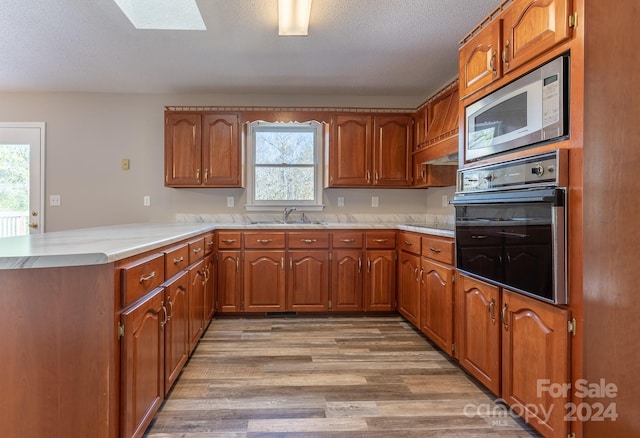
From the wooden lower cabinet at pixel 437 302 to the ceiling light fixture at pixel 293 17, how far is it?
185 cm

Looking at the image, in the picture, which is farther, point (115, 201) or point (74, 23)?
point (115, 201)

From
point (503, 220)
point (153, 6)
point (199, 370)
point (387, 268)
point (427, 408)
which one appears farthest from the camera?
point (387, 268)

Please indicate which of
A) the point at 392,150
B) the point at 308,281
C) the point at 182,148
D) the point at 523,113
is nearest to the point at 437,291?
the point at 308,281

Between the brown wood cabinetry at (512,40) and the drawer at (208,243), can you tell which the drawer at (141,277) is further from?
the brown wood cabinetry at (512,40)

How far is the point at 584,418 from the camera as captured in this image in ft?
4.09

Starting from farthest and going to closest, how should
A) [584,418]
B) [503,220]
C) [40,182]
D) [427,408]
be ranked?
[40,182], [427,408], [503,220], [584,418]

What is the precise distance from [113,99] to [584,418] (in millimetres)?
4512

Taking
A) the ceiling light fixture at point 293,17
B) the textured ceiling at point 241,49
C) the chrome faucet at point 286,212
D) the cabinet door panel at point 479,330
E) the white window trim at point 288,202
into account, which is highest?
the textured ceiling at point 241,49

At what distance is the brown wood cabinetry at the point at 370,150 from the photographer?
11.3 ft

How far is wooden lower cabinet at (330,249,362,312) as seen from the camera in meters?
3.20

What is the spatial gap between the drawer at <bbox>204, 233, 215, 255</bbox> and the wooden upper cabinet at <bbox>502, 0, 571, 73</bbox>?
2.30m

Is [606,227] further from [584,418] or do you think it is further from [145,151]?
[145,151]

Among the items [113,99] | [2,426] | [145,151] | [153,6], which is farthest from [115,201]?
[2,426]

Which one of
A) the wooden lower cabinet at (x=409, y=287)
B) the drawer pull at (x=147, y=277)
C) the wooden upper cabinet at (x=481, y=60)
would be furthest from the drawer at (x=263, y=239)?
the wooden upper cabinet at (x=481, y=60)
